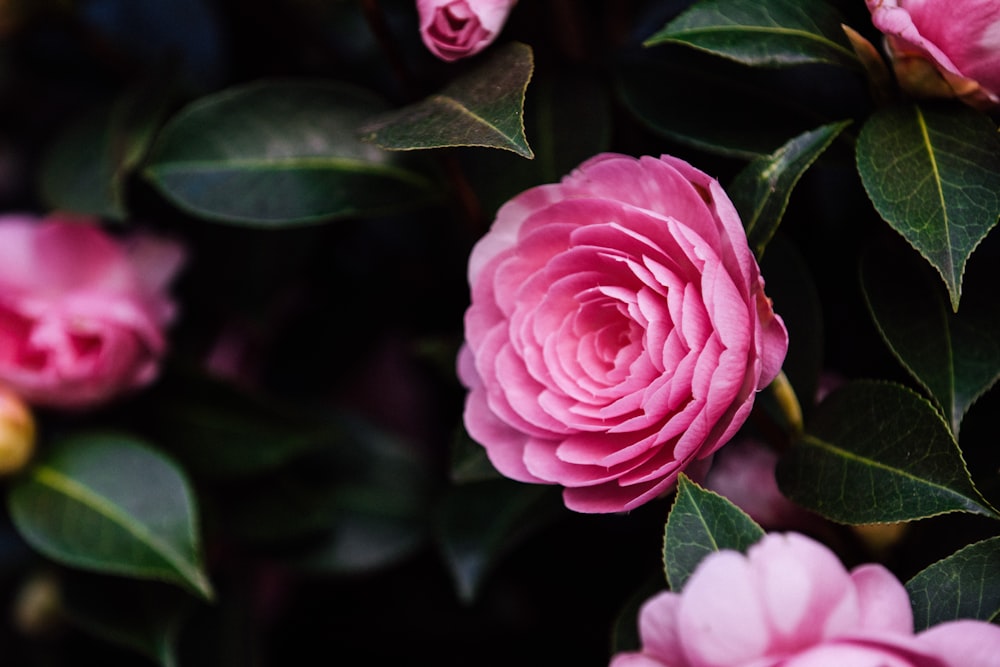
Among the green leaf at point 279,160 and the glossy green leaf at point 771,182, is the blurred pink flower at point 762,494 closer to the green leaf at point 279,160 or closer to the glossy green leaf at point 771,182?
the glossy green leaf at point 771,182

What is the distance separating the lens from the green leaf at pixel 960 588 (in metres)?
0.44

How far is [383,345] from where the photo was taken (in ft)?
3.16

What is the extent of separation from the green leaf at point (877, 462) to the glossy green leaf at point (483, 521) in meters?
0.20

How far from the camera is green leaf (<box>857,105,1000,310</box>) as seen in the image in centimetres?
48

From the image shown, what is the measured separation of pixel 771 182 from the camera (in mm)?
477

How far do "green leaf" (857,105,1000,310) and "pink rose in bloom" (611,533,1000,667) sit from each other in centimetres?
16

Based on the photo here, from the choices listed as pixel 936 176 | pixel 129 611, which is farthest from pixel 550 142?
pixel 129 611

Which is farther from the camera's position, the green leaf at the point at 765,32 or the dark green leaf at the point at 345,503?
the dark green leaf at the point at 345,503

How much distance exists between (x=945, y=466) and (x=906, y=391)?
45mm

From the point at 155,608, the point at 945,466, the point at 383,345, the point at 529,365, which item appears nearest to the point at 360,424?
the point at 383,345

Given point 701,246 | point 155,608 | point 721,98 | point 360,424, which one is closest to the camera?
point 701,246

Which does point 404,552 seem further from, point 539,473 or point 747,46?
point 747,46

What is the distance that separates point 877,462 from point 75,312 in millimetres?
542

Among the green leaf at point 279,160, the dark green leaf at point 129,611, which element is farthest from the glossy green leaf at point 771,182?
the dark green leaf at point 129,611
